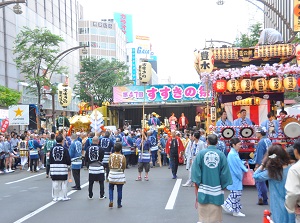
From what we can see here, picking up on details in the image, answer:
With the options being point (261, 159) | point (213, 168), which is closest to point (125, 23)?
point (261, 159)

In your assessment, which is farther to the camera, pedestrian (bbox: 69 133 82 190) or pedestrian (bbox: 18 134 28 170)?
pedestrian (bbox: 18 134 28 170)

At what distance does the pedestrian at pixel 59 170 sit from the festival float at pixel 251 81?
16.5 ft

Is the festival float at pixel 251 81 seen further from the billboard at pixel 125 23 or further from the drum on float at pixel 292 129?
the billboard at pixel 125 23

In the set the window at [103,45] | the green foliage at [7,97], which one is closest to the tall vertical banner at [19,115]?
the green foliage at [7,97]

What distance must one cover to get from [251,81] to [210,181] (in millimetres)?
9488

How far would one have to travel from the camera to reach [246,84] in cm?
1559

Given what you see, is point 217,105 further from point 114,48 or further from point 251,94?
point 114,48

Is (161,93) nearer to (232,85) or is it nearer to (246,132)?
(232,85)

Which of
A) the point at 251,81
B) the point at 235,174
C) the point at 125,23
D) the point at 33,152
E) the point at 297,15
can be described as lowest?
the point at 33,152

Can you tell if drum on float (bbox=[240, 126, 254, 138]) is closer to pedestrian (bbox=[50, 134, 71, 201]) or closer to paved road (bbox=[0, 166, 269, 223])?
paved road (bbox=[0, 166, 269, 223])

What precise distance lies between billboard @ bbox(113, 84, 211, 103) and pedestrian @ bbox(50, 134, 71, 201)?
23968mm

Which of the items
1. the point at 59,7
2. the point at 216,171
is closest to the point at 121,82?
the point at 59,7

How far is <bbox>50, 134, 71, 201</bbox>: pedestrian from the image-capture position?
11305mm

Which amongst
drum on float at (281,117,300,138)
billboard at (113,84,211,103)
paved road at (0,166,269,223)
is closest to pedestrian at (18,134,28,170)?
paved road at (0,166,269,223)
